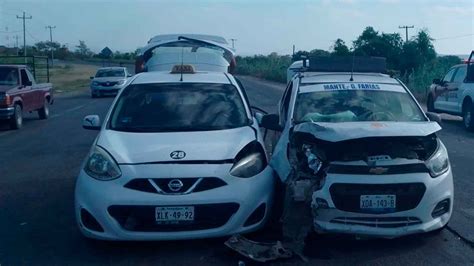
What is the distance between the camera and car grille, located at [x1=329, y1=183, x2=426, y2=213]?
6.61 meters

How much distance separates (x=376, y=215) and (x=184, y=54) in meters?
7.52

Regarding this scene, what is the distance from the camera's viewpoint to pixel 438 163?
23.0ft

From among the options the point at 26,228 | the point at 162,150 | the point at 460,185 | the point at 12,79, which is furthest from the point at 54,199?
the point at 12,79

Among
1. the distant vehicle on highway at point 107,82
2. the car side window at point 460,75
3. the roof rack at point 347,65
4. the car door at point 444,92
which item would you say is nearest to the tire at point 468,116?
the car side window at point 460,75

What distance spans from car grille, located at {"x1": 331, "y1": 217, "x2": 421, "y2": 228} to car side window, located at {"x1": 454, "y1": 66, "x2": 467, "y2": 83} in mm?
14119

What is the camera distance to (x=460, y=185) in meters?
10.2

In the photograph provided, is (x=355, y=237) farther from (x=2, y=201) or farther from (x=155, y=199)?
(x=2, y=201)

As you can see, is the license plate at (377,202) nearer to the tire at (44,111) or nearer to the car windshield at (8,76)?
the car windshield at (8,76)

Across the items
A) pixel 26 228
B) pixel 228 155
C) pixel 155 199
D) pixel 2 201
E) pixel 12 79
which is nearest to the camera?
pixel 155 199

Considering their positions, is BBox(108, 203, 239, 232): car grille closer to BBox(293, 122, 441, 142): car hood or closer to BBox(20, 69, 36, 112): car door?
BBox(293, 122, 441, 142): car hood

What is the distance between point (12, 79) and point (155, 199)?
14.6 metres

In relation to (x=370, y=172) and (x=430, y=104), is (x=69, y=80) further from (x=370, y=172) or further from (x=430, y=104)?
Answer: (x=370, y=172)

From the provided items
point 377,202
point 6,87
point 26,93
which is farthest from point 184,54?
point 26,93

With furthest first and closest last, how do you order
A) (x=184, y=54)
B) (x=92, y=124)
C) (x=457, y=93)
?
1. (x=457, y=93)
2. (x=184, y=54)
3. (x=92, y=124)
